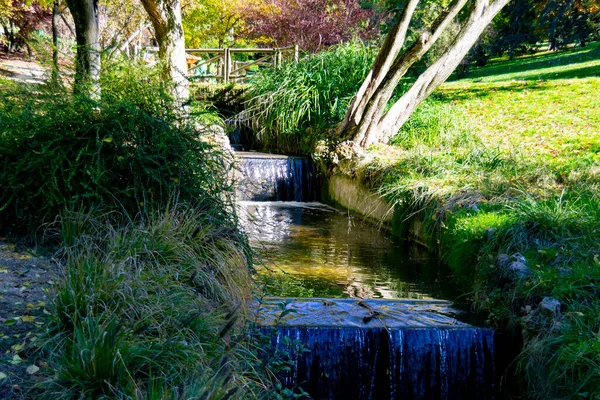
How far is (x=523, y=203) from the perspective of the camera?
7.46m

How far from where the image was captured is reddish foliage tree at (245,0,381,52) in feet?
95.1

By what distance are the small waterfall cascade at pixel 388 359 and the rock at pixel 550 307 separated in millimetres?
→ 563

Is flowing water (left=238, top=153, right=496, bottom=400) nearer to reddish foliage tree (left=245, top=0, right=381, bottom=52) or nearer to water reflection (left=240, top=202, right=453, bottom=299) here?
water reflection (left=240, top=202, right=453, bottom=299)

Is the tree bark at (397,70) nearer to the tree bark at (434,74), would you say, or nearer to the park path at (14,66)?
the tree bark at (434,74)

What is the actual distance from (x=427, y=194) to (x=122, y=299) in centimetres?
575

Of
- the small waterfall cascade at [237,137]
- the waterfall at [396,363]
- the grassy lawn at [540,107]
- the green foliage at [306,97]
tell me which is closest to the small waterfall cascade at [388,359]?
the waterfall at [396,363]

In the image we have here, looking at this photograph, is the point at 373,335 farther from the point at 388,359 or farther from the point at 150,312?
the point at 150,312

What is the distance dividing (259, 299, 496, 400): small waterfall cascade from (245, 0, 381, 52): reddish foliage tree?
23.6 metres

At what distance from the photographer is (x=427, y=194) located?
9.26 metres

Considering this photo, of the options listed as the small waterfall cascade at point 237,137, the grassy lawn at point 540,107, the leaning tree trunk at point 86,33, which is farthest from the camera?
the small waterfall cascade at point 237,137

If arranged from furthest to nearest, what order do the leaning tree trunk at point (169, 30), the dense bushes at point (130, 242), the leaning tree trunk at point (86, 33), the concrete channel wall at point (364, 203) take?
the leaning tree trunk at point (169, 30) → the concrete channel wall at point (364, 203) → the leaning tree trunk at point (86, 33) → the dense bushes at point (130, 242)

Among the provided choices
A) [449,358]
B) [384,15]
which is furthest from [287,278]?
[384,15]

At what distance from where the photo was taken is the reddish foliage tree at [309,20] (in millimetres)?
28984

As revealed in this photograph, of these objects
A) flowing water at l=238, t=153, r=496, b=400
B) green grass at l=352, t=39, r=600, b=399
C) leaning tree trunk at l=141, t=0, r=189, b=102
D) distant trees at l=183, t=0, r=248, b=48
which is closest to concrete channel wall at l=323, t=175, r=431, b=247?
green grass at l=352, t=39, r=600, b=399
